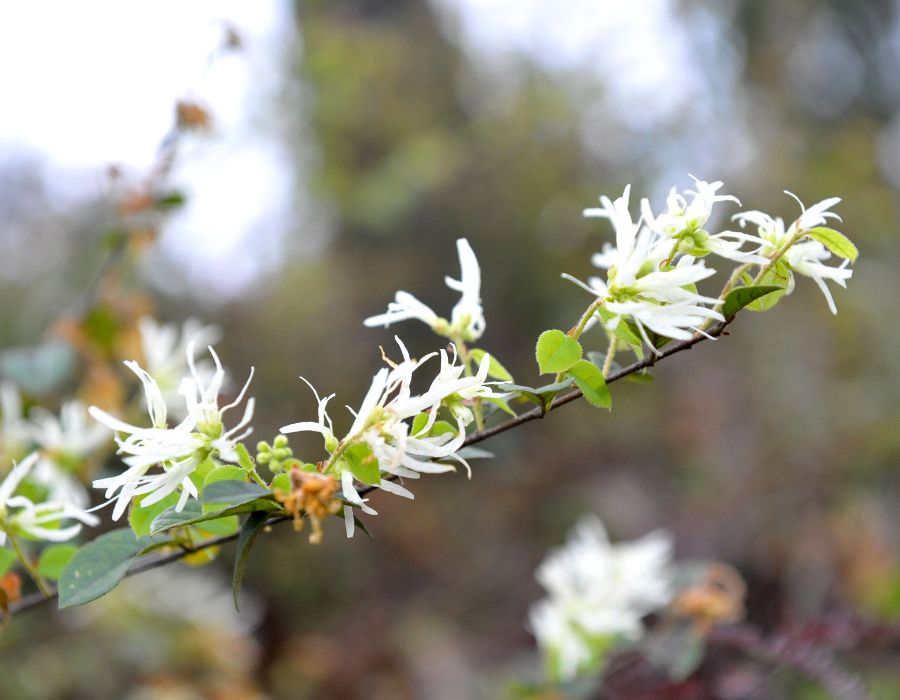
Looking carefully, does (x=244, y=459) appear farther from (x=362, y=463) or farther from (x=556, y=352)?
(x=556, y=352)

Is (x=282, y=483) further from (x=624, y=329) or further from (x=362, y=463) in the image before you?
(x=624, y=329)

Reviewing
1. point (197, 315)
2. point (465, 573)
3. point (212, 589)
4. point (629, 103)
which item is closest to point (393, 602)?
point (465, 573)

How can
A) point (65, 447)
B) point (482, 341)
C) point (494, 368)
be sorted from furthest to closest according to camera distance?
point (482, 341) < point (65, 447) < point (494, 368)

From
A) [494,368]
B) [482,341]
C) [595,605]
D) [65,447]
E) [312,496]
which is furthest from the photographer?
[482,341]

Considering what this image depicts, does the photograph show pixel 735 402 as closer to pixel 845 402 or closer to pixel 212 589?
pixel 845 402

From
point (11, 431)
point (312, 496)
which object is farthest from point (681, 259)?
point (11, 431)

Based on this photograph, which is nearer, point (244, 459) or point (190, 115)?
point (244, 459)

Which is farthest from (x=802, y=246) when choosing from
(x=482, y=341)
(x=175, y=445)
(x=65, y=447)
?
(x=482, y=341)

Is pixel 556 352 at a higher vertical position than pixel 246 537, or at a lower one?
higher
